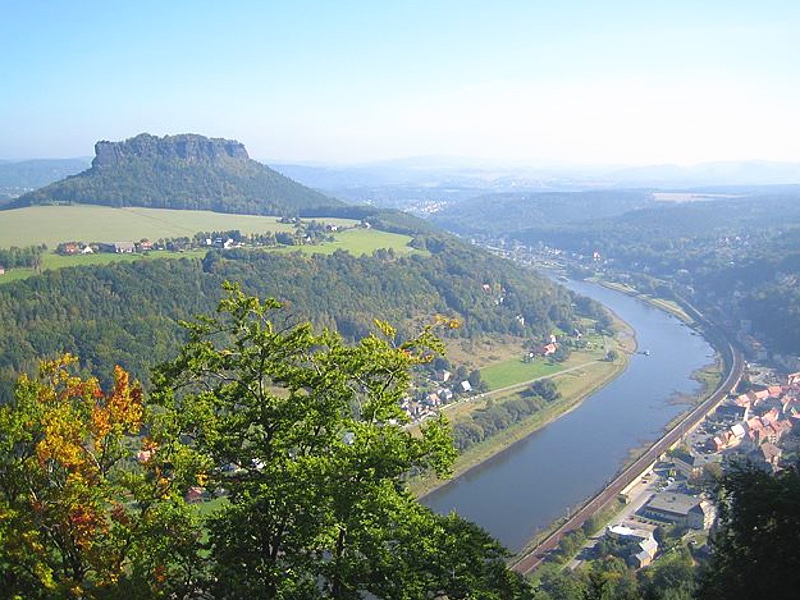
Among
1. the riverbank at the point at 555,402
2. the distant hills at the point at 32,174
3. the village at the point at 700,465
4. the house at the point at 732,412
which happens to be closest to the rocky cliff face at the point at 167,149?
the distant hills at the point at 32,174

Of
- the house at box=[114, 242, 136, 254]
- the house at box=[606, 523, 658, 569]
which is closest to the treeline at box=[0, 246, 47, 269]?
the house at box=[114, 242, 136, 254]

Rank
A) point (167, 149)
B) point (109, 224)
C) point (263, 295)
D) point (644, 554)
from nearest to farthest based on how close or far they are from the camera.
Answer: point (644, 554) → point (263, 295) → point (109, 224) → point (167, 149)

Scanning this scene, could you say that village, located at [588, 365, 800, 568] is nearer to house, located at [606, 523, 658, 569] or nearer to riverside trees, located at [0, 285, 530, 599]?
house, located at [606, 523, 658, 569]

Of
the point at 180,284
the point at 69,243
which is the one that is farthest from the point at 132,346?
the point at 69,243

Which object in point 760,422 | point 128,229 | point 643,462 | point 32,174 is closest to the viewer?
point 643,462

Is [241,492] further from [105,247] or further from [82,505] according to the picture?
[105,247]

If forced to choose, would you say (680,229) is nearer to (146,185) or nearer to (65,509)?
(146,185)

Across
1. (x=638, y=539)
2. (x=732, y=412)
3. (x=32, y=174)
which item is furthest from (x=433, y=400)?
(x=32, y=174)
